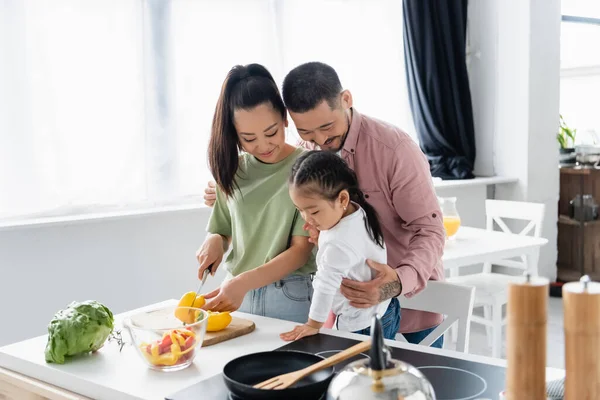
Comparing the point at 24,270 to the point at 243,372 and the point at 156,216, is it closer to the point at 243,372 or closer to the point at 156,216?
the point at 156,216

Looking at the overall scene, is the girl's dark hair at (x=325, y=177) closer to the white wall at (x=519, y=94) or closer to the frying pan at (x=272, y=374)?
the frying pan at (x=272, y=374)

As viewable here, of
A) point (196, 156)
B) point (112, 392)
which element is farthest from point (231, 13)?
point (112, 392)

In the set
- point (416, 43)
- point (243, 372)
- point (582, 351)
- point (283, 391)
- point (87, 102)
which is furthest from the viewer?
point (416, 43)

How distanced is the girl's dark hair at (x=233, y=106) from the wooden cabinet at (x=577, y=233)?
381 centimetres

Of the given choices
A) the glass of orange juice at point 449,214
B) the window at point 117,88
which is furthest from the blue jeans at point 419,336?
the window at point 117,88

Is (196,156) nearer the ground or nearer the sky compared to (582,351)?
nearer the sky

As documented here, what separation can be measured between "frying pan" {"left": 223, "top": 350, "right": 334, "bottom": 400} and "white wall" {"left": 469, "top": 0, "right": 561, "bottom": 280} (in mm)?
3802

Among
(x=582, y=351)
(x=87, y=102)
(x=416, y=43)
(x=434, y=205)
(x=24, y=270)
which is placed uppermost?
(x=416, y=43)

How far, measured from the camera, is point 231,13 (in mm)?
3590

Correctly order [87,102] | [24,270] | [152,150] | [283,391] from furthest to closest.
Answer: [152,150] < [87,102] < [24,270] < [283,391]

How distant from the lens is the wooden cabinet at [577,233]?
5.05 m

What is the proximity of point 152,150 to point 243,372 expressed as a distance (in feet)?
7.41

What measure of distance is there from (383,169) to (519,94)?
10.6ft

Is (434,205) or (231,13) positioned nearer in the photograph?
(434,205)
